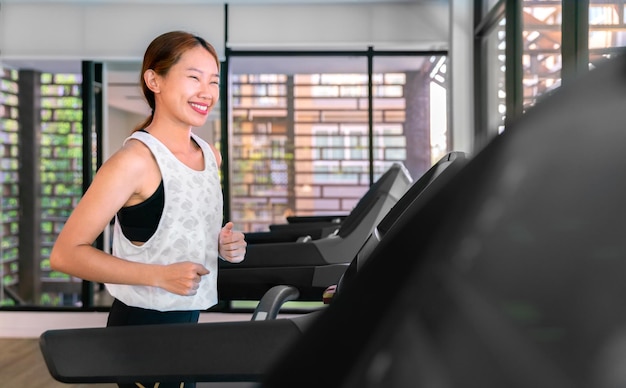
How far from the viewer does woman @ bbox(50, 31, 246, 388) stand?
3.01ft

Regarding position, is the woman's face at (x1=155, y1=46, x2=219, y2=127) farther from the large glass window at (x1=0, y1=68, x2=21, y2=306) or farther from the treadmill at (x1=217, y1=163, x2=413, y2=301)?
the large glass window at (x1=0, y1=68, x2=21, y2=306)

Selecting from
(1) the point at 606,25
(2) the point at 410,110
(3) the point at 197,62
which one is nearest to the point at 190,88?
(3) the point at 197,62

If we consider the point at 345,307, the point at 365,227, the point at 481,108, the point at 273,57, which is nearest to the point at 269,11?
the point at 273,57

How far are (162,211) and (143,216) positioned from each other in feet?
0.10

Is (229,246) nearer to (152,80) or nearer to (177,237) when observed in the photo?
(177,237)

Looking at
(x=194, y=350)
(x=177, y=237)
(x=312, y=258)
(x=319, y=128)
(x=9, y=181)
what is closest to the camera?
(x=194, y=350)

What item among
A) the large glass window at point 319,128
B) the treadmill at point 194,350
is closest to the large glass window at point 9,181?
the large glass window at point 319,128

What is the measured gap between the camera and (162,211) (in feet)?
3.50

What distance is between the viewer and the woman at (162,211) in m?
0.92

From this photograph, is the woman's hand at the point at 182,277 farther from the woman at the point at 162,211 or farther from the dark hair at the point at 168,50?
the dark hair at the point at 168,50

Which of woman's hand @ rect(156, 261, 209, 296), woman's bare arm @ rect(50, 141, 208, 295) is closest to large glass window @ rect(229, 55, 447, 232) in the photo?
woman's bare arm @ rect(50, 141, 208, 295)

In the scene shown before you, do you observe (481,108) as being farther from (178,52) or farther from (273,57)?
(178,52)

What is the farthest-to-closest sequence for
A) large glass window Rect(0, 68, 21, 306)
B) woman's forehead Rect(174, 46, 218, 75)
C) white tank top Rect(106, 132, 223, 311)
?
large glass window Rect(0, 68, 21, 306) < woman's forehead Rect(174, 46, 218, 75) < white tank top Rect(106, 132, 223, 311)

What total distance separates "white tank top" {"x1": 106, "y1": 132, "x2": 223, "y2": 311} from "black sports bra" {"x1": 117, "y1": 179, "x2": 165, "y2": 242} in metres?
0.01
